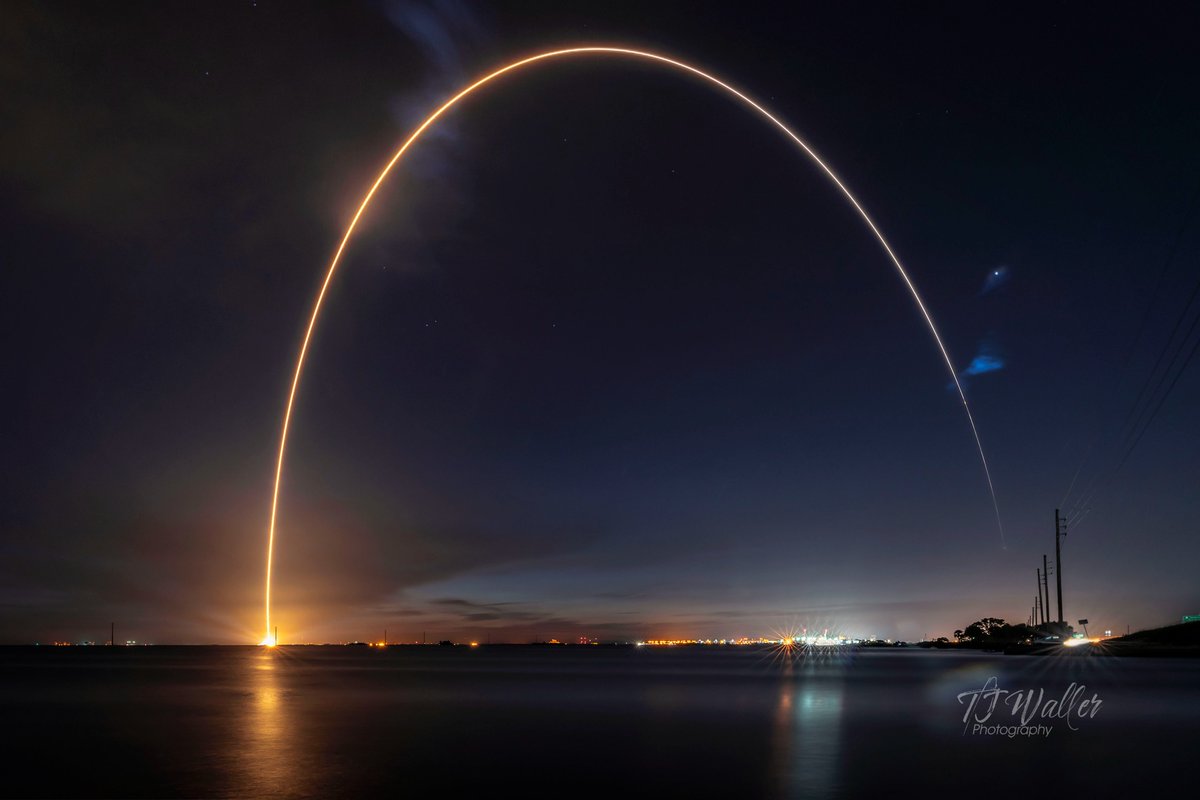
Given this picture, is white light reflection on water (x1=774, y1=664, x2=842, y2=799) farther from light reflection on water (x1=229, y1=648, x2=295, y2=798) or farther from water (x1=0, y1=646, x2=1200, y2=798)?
light reflection on water (x1=229, y1=648, x2=295, y2=798)

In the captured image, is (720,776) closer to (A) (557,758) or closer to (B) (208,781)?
(A) (557,758)

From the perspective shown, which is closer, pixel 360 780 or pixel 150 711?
pixel 360 780

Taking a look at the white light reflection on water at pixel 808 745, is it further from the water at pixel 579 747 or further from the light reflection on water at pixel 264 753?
the light reflection on water at pixel 264 753

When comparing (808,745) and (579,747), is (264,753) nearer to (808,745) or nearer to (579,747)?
(579,747)

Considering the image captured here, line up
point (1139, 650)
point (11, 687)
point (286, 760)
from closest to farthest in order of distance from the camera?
point (286, 760) → point (11, 687) → point (1139, 650)

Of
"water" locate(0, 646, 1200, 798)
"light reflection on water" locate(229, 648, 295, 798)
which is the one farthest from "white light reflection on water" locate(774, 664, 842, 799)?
"light reflection on water" locate(229, 648, 295, 798)

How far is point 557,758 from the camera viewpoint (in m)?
33.8

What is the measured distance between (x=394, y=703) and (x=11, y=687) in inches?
1680

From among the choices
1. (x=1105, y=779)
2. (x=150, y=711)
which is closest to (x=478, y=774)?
(x=1105, y=779)
